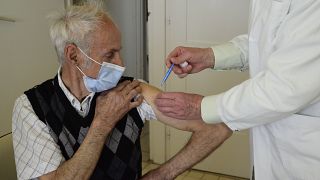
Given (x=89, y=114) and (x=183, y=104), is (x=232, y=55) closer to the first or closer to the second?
(x=183, y=104)

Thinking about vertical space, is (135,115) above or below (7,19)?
below

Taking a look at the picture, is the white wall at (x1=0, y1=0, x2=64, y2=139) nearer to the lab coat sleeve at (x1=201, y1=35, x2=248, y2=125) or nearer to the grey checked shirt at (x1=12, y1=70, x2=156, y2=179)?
the grey checked shirt at (x1=12, y1=70, x2=156, y2=179)

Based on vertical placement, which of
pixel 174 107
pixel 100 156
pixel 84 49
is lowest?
pixel 100 156

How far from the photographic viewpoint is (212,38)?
2.58 meters

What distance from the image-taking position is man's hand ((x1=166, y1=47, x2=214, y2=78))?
132 centimetres

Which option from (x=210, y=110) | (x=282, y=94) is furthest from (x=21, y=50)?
(x=282, y=94)

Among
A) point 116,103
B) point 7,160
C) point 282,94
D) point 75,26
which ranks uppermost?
point 75,26

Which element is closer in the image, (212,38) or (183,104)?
→ (183,104)

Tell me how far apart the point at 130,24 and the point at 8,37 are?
5.48 feet

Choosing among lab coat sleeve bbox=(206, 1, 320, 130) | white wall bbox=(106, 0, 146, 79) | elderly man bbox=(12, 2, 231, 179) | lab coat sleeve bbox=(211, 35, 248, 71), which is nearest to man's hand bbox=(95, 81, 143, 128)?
elderly man bbox=(12, 2, 231, 179)

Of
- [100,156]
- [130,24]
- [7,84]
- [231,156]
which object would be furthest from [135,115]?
[130,24]

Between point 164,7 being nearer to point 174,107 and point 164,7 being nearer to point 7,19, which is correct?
point 7,19

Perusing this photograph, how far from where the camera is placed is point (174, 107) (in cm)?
104

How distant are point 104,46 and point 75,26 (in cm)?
14
